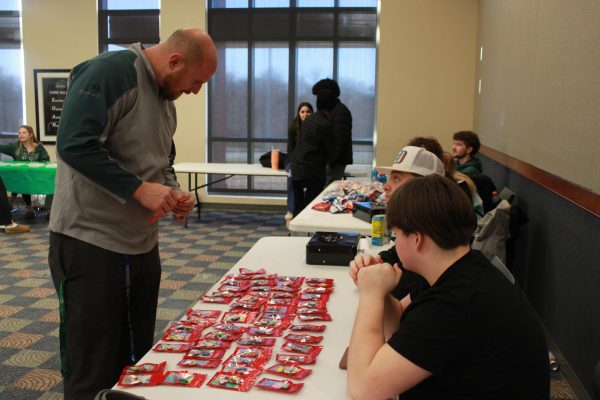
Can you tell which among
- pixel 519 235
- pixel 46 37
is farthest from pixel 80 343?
pixel 46 37

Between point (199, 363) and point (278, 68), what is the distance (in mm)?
6760

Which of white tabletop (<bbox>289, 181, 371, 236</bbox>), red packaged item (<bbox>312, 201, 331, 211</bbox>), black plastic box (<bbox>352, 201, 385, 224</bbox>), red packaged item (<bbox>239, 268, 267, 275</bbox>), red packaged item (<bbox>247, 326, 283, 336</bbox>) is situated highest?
black plastic box (<bbox>352, 201, 385, 224</bbox>)

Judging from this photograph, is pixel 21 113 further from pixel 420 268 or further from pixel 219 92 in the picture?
pixel 420 268

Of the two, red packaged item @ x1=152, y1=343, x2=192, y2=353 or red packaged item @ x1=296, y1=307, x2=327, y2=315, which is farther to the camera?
red packaged item @ x1=296, y1=307, x2=327, y2=315

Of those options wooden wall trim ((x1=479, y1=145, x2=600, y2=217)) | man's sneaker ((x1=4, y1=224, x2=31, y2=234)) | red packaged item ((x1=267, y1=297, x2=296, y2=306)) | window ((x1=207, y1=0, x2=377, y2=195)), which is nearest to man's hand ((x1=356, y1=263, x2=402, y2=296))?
red packaged item ((x1=267, y1=297, x2=296, y2=306))

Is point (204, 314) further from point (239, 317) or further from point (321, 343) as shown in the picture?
point (321, 343)

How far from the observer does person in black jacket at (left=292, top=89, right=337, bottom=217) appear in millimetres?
5581

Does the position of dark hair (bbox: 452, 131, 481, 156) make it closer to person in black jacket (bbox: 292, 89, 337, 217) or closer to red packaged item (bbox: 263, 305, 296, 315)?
person in black jacket (bbox: 292, 89, 337, 217)

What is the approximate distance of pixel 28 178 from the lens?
257 inches

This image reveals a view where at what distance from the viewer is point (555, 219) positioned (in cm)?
308

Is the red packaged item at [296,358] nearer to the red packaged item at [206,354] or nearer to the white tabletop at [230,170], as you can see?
the red packaged item at [206,354]

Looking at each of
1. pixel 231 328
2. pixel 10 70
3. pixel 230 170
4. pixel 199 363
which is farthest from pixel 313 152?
pixel 10 70

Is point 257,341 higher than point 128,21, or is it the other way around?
point 128,21

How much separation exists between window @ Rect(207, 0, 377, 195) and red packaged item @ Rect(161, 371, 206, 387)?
6.60 metres
